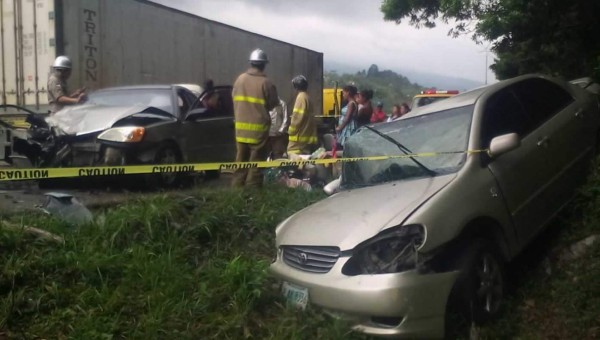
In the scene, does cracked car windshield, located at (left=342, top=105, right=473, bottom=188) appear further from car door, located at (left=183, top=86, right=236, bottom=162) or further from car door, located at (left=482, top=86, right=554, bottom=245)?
car door, located at (left=183, top=86, right=236, bottom=162)

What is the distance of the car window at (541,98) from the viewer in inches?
220

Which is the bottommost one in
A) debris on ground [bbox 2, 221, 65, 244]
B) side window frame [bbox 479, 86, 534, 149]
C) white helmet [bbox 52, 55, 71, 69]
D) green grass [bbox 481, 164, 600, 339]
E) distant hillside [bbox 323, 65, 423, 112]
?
green grass [bbox 481, 164, 600, 339]

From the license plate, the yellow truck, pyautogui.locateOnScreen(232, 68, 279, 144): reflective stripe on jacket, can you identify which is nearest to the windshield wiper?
the license plate

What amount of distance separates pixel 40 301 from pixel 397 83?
2559 centimetres

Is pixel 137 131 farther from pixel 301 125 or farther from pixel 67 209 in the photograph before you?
pixel 301 125

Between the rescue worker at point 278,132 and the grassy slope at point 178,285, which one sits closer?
the grassy slope at point 178,285

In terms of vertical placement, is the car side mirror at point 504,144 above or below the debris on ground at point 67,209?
above

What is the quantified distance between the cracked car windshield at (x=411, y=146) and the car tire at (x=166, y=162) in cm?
256

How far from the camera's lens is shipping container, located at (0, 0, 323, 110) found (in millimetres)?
8867

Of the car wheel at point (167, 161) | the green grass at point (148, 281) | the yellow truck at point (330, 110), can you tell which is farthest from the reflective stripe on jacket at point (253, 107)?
the yellow truck at point (330, 110)

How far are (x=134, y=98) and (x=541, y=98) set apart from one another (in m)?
5.13

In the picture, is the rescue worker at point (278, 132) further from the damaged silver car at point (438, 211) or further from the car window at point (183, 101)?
the damaged silver car at point (438, 211)

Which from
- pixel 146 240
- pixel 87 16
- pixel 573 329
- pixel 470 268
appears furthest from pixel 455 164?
pixel 87 16

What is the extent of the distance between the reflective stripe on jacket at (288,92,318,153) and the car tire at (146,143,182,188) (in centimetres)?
153
